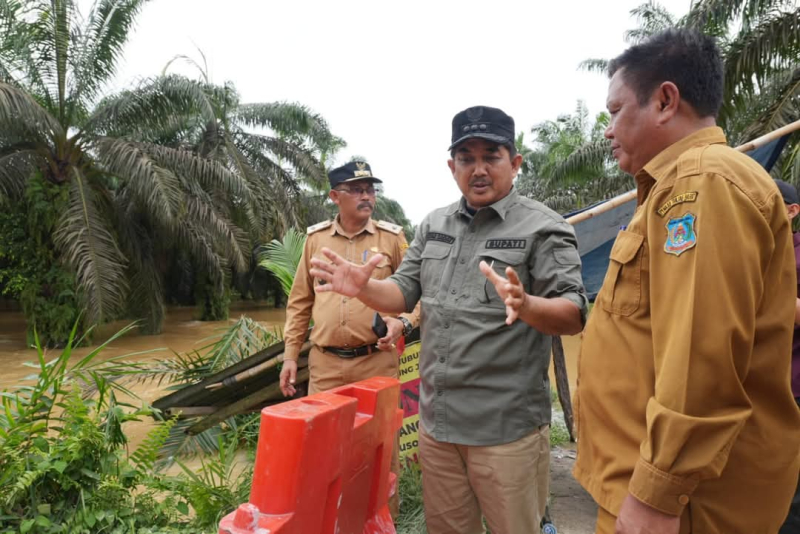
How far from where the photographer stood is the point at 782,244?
110 cm

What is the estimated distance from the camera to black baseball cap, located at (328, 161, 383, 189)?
3.26 meters

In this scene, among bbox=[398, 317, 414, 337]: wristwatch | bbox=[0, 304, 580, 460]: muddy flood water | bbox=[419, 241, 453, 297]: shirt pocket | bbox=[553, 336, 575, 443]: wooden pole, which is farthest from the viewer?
bbox=[0, 304, 580, 460]: muddy flood water

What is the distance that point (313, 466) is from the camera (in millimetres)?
1422

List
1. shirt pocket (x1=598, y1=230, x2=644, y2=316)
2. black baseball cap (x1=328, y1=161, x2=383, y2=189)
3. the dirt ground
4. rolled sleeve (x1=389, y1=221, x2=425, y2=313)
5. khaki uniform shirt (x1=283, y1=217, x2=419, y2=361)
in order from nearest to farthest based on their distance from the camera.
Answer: shirt pocket (x1=598, y1=230, x2=644, y2=316) < rolled sleeve (x1=389, y1=221, x2=425, y2=313) < khaki uniform shirt (x1=283, y1=217, x2=419, y2=361) < the dirt ground < black baseball cap (x1=328, y1=161, x2=383, y2=189)

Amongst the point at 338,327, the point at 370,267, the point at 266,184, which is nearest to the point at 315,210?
the point at 266,184

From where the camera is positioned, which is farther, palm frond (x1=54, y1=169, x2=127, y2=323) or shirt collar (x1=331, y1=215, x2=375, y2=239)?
palm frond (x1=54, y1=169, x2=127, y2=323)

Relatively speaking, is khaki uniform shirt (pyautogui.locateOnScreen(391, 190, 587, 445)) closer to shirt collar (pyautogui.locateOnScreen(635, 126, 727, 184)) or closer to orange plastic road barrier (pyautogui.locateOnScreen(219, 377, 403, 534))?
orange plastic road barrier (pyautogui.locateOnScreen(219, 377, 403, 534))

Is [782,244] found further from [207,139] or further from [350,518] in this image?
[207,139]

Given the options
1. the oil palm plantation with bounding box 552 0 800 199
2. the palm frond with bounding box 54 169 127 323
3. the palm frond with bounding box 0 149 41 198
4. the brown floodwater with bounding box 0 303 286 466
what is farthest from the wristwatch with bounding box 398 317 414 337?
the palm frond with bounding box 0 149 41 198

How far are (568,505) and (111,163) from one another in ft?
31.5

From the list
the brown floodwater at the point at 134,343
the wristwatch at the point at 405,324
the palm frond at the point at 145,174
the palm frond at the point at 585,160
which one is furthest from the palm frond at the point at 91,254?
the palm frond at the point at 585,160

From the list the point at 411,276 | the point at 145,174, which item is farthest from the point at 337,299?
the point at 145,174

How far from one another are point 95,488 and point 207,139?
12481 mm

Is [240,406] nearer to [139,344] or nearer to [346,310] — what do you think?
[346,310]
